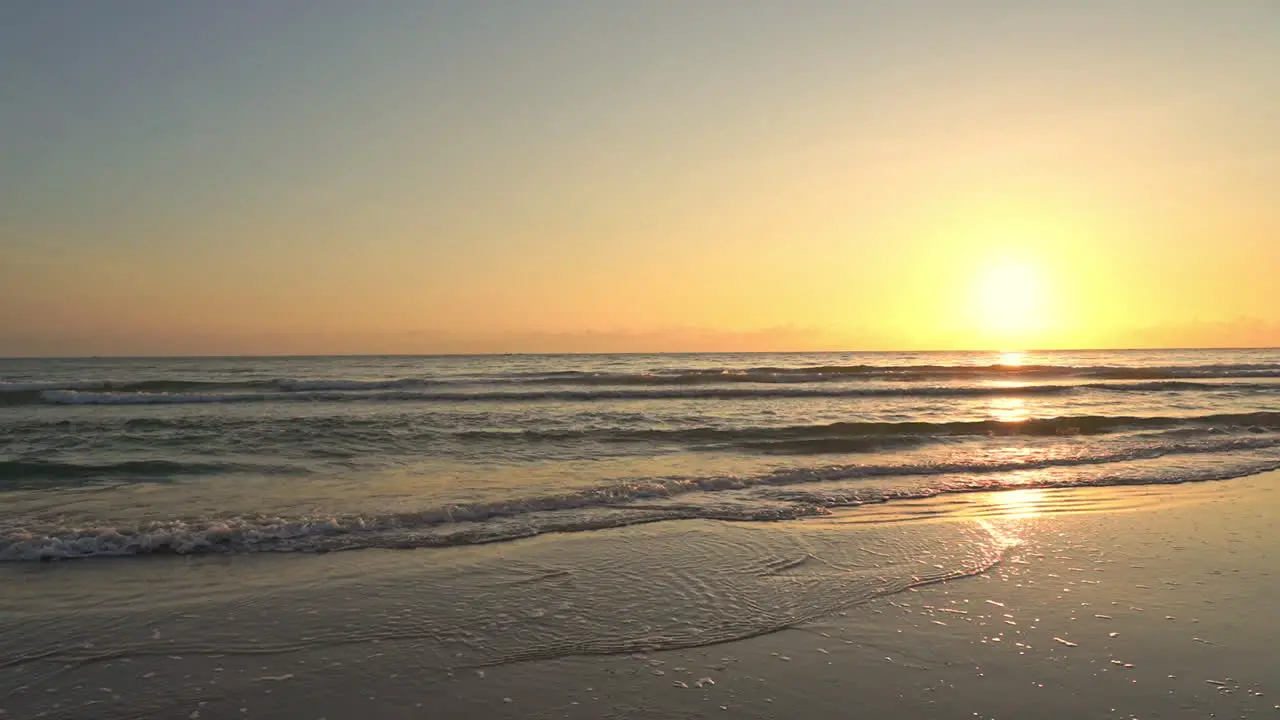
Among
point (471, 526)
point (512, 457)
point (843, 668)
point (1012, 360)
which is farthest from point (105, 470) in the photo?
point (1012, 360)

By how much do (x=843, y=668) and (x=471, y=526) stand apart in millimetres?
5007

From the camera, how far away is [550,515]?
8.93 m

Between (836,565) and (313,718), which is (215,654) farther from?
(836,565)

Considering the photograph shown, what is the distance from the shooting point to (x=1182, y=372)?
46656mm

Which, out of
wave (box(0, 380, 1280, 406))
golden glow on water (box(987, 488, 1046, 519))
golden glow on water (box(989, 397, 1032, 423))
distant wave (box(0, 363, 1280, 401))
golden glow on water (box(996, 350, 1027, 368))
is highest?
golden glow on water (box(996, 350, 1027, 368))

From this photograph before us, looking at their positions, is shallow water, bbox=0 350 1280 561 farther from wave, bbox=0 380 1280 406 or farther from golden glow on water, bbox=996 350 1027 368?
golden glow on water, bbox=996 350 1027 368

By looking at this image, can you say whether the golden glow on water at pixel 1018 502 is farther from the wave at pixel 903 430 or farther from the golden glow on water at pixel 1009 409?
the golden glow on water at pixel 1009 409

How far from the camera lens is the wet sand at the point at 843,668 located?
159 inches

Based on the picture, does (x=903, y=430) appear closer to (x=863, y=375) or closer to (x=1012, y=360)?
(x=863, y=375)

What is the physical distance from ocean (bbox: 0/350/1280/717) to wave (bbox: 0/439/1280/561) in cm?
4

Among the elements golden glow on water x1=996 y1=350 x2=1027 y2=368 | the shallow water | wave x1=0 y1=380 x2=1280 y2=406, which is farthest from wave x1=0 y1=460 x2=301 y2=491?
golden glow on water x1=996 y1=350 x2=1027 y2=368

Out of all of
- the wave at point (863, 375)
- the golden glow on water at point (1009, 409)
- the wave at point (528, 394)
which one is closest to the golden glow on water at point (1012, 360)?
the wave at point (863, 375)

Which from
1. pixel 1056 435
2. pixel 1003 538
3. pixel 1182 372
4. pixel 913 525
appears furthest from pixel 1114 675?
pixel 1182 372

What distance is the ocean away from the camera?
16.6 ft
